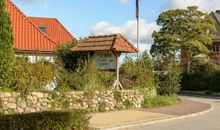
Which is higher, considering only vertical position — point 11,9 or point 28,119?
point 11,9

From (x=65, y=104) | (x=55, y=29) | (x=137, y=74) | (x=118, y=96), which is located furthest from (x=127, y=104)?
(x=55, y=29)

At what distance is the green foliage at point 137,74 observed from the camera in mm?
25922

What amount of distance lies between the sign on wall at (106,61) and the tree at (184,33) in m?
39.7

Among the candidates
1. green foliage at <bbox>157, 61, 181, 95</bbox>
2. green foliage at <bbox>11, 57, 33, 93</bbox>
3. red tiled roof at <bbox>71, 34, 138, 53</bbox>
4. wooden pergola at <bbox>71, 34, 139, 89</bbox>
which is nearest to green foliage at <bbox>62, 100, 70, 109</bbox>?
green foliage at <bbox>11, 57, 33, 93</bbox>

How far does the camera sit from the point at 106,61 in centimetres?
2500

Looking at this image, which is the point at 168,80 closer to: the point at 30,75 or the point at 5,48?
the point at 30,75

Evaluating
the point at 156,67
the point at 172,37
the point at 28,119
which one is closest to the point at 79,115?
the point at 28,119

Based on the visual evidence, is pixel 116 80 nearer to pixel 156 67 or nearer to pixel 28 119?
pixel 156 67

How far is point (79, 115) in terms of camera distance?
14.5m

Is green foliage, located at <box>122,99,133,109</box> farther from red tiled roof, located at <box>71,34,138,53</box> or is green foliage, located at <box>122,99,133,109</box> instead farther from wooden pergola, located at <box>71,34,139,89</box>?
red tiled roof, located at <box>71,34,138,53</box>

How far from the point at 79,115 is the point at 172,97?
50.6ft

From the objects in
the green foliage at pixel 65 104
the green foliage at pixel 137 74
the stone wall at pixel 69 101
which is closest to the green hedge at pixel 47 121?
the stone wall at pixel 69 101

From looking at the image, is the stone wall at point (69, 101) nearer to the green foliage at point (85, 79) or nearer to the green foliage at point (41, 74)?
the green foliage at point (85, 79)

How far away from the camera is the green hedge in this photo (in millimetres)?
12789
